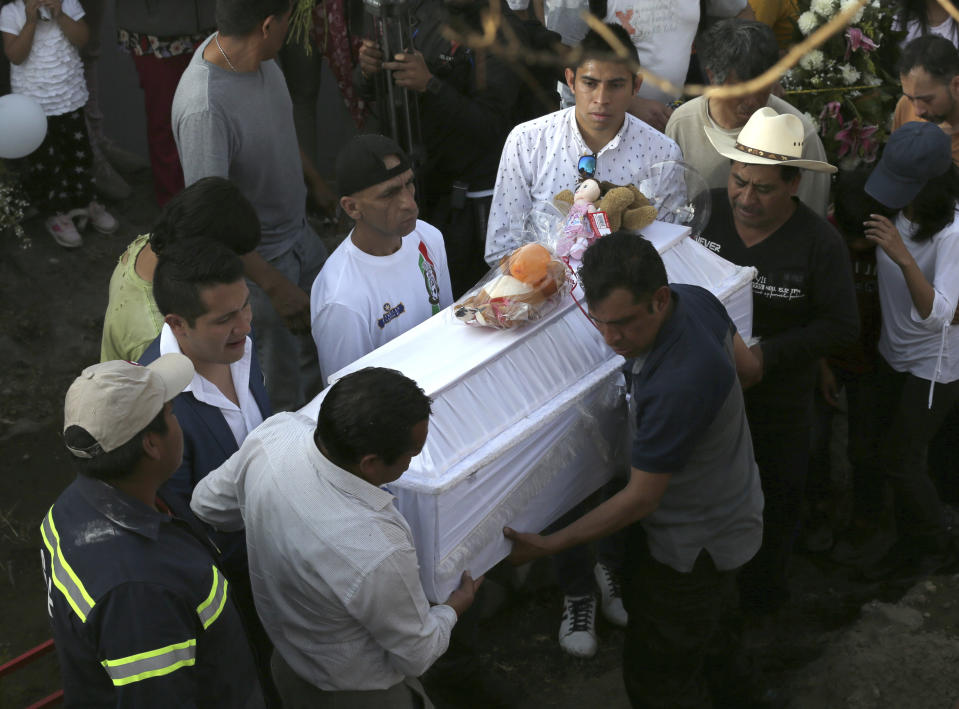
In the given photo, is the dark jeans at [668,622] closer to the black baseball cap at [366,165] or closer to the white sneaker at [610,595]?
the white sneaker at [610,595]

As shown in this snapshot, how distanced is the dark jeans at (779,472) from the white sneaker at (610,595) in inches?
24.5

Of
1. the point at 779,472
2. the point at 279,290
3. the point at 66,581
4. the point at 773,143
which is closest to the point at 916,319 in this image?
the point at 779,472

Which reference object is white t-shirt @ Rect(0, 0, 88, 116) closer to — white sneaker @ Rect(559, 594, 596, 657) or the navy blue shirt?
white sneaker @ Rect(559, 594, 596, 657)

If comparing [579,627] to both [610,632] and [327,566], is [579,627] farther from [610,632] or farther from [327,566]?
[327,566]

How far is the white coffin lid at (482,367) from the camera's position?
8.85 ft

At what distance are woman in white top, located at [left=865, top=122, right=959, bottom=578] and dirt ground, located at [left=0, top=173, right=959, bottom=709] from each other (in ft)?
0.85

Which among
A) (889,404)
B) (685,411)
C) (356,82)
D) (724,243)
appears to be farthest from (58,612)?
(889,404)

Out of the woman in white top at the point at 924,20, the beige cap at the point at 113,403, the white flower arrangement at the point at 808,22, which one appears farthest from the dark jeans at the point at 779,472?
the woman in white top at the point at 924,20

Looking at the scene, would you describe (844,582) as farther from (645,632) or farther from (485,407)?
(485,407)

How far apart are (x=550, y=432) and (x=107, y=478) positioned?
1.25m

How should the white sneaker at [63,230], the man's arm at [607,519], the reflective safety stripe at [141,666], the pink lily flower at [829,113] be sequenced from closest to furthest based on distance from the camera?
the reflective safety stripe at [141,666]
the man's arm at [607,519]
the pink lily flower at [829,113]
the white sneaker at [63,230]

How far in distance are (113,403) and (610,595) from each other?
261 cm

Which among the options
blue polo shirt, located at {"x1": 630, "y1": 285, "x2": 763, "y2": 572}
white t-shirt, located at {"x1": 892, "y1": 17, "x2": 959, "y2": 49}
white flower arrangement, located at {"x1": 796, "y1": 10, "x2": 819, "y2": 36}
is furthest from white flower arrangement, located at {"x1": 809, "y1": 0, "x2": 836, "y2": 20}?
blue polo shirt, located at {"x1": 630, "y1": 285, "x2": 763, "y2": 572}

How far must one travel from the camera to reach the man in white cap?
6.66 feet
